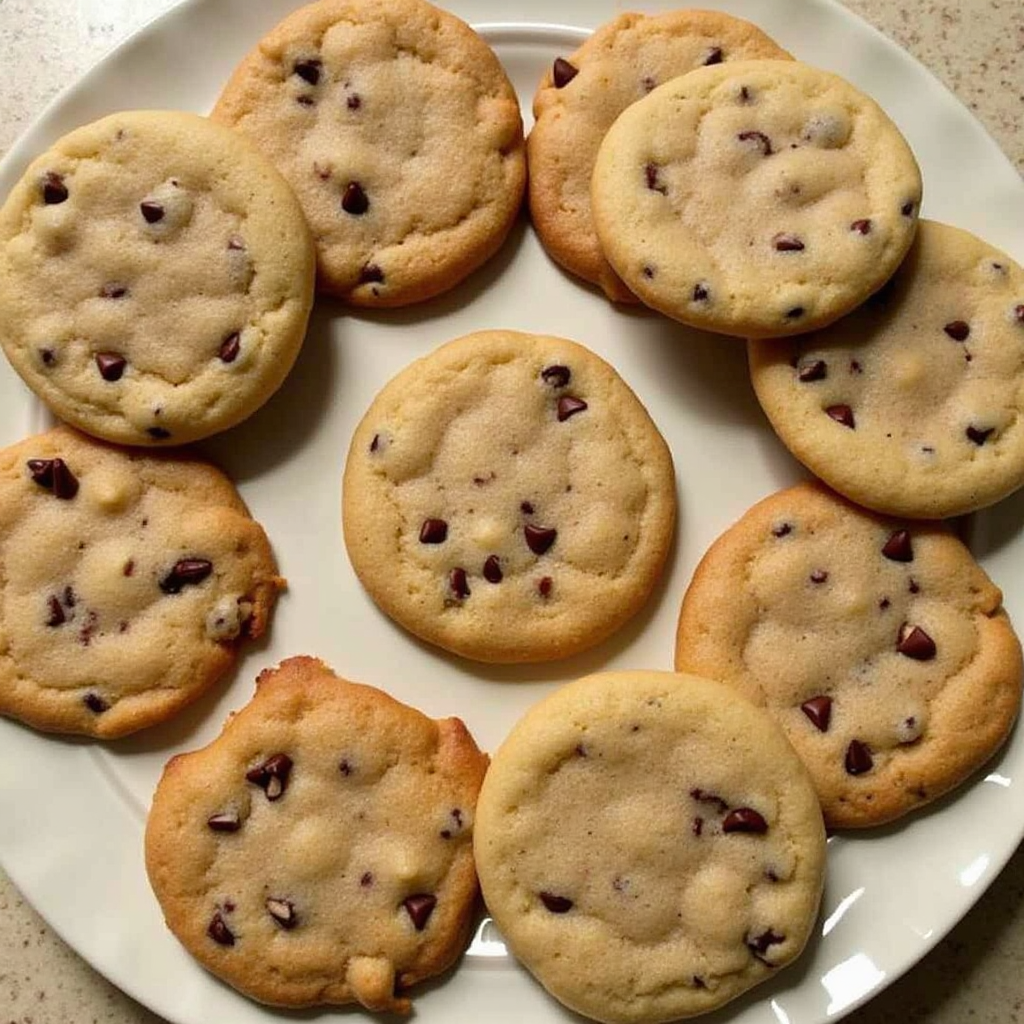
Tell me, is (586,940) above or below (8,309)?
below

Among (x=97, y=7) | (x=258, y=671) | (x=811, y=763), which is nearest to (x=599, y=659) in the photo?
(x=811, y=763)

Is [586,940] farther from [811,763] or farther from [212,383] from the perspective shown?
[212,383]

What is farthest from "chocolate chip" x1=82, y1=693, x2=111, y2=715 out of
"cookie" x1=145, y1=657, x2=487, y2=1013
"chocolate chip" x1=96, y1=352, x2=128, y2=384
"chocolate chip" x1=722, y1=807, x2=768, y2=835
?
"chocolate chip" x1=722, y1=807, x2=768, y2=835

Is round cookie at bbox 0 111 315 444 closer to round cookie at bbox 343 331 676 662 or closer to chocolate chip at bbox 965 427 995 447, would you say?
round cookie at bbox 343 331 676 662

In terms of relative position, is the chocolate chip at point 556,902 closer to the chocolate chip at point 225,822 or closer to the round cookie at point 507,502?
the round cookie at point 507,502

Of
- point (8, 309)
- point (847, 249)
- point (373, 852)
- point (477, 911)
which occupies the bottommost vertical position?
point (477, 911)

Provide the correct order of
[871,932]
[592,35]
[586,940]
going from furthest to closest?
[592,35] → [871,932] → [586,940]
